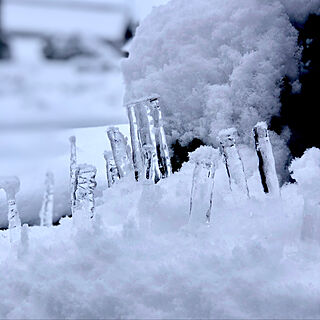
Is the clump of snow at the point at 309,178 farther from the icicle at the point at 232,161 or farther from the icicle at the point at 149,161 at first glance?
the icicle at the point at 149,161

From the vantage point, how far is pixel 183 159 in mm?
1668

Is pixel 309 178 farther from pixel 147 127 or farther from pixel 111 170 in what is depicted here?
pixel 111 170

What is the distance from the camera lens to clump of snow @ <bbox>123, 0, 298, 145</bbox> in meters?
1.43

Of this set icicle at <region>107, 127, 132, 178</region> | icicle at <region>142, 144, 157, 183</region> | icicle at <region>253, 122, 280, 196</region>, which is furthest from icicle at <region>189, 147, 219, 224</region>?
icicle at <region>107, 127, 132, 178</region>

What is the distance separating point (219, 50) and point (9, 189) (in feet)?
3.02

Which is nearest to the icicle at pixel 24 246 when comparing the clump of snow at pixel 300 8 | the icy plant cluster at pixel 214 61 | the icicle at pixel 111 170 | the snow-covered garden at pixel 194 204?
the snow-covered garden at pixel 194 204

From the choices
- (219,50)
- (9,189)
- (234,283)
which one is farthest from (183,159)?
(234,283)

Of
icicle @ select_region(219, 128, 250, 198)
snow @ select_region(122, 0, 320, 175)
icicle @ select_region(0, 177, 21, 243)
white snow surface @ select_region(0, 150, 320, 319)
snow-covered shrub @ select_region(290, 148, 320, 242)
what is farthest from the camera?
snow @ select_region(122, 0, 320, 175)

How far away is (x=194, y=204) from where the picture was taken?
1.02 m

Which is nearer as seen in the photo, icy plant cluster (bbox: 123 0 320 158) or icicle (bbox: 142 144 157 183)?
icicle (bbox: 142 144 157 183)

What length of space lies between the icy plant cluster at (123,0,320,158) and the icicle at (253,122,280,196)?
0.37 m

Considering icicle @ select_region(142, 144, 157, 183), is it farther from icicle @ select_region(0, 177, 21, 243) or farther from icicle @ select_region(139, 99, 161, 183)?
icicle @ select_region(0, 177, 21, 243)

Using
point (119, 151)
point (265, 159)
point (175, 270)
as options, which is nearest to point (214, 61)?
point (119, 151)

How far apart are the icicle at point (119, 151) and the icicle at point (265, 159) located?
0.64 m
